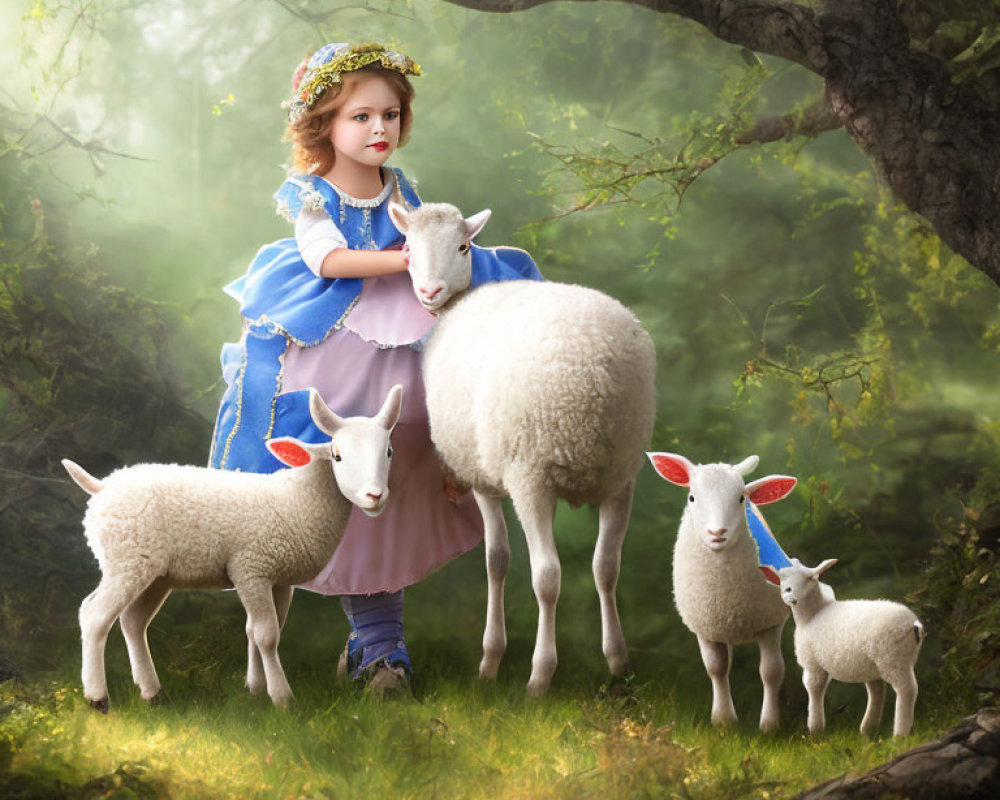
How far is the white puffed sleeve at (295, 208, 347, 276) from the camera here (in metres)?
3.46

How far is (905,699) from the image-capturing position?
2965mm

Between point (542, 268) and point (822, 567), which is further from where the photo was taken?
point (542, 268)

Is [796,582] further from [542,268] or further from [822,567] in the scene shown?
[542,268]

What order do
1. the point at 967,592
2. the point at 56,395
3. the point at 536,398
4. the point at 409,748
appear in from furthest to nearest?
the point at 56,395
the point at 967,592
the point at 536,398
the point at 409,748

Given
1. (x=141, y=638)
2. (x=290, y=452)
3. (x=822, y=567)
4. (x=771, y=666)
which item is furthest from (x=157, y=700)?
(x=822, y=567)

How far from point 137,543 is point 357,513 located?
0.84 metres

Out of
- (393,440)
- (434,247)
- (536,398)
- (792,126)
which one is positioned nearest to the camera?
(536,398)

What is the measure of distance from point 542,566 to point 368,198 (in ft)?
4.05

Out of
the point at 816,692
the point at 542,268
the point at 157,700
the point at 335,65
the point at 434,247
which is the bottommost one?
the point at 157,700

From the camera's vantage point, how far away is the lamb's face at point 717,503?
2977 millimetres

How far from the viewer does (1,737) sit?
253 centimetres

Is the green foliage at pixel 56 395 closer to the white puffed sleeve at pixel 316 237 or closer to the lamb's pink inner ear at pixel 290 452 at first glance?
the white puffed sleeve at pixel 316 237

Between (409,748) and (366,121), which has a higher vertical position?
(366,121)

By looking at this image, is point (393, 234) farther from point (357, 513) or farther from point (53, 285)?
point (53, 285)
